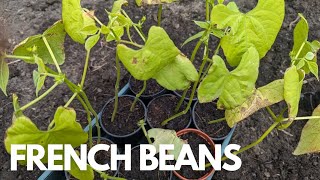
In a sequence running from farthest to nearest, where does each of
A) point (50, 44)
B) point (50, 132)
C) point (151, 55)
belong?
point (50, 44) → point (151, 55) → point (50, 132)

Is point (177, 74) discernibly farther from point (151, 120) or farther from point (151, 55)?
point (151, 120)

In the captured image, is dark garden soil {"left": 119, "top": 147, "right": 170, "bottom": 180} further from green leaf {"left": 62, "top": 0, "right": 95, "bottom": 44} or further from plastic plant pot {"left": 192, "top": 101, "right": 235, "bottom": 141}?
green leaf {"left": 62, "top": 0, "right": 95, "bottom": 44}

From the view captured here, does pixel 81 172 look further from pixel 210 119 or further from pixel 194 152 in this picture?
pixel 210 119

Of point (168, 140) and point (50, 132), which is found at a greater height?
point (50, 132)

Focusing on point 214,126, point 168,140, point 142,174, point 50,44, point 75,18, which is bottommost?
point 142,174

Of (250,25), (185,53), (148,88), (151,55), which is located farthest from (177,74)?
(185,53)

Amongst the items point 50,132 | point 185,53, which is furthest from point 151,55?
point 185,53

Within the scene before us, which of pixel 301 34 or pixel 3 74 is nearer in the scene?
pixel 3 74

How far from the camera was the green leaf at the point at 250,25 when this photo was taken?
1169mm

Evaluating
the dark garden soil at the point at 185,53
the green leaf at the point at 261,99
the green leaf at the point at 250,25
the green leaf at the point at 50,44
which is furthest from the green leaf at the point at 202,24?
the dark garden soil at the point at 185,53

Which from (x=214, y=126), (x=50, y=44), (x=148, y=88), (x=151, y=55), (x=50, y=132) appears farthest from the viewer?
(x=148, y=88)

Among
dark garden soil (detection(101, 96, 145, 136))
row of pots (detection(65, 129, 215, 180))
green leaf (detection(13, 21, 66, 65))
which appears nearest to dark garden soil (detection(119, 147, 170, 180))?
row of pots (detection(65, 129, 215, 180))

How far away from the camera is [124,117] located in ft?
5.50

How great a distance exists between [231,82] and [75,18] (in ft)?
1.74
